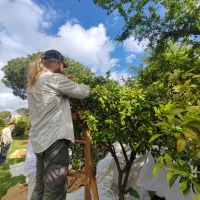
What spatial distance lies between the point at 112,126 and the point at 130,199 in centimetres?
136

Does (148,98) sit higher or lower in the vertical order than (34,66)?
lower

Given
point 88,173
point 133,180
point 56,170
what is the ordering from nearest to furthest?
point 56,170, point 88,173, point 133,180

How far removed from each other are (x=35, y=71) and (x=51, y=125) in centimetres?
67

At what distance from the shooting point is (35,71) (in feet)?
8.27

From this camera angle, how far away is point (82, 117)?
2539 mm

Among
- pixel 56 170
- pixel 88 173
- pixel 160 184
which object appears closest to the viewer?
pixel 56 170

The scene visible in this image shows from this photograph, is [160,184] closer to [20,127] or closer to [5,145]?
[5,145]

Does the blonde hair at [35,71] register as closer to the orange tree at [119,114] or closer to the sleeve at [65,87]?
the sleeve at [65,87]

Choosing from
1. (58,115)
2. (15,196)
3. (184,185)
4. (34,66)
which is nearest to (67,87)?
(58,115)

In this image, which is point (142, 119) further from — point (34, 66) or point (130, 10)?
point (130, 10)

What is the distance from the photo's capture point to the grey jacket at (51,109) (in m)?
2.24

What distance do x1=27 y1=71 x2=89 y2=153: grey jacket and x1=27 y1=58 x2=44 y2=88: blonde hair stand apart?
8 cm

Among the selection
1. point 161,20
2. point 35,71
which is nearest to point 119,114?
point 35,71

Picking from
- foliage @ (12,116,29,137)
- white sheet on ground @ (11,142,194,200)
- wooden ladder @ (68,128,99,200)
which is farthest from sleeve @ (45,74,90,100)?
foliage @ (12,116,29,137)
